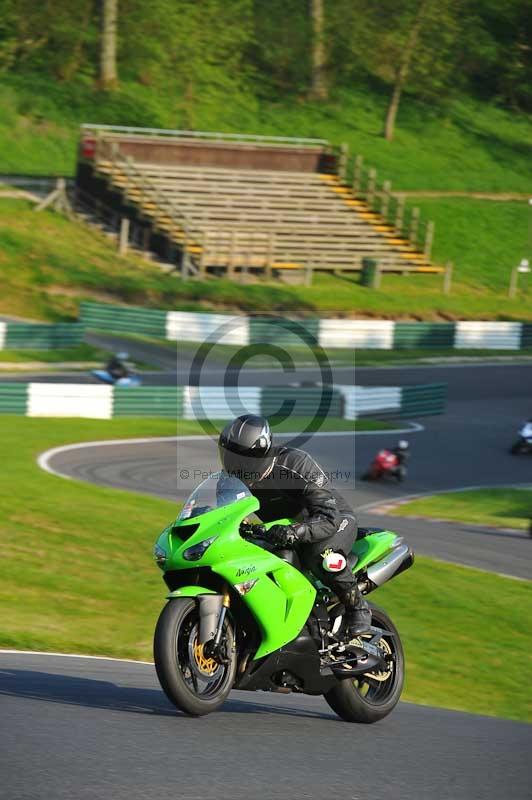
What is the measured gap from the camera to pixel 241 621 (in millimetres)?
7023

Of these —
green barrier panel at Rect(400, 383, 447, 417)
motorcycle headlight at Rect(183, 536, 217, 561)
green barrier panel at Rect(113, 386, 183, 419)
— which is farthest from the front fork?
green barrier panel at Rect(400, 383, 447, 417)

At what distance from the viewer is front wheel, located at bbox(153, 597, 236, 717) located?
6473 millimetres

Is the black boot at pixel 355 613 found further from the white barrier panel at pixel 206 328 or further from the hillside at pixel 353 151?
the hillside at pixel 353 151

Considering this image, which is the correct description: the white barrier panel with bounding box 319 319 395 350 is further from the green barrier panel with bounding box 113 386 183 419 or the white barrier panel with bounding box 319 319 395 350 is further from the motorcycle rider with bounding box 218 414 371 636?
the motorcycle rider with bounding box 218 414 371 636

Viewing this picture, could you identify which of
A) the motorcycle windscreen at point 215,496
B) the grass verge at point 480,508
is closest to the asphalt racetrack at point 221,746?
the motorcycle windscreen at point 215,496

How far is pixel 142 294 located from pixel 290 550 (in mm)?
33074

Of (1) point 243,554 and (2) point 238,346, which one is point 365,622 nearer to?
(1) point 243,554

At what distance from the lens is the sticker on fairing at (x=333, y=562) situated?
290 inches

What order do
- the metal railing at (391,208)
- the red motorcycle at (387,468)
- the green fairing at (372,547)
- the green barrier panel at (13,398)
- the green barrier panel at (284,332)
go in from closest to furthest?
the green fairing at (372,547) → the red motorcycle at (387,468) → the green barrier panel at (13,398) → the green barrier panel at (284,332) → the metal railing at (391,208)

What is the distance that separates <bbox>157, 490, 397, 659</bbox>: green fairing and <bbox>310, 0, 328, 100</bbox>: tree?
55.2 meters

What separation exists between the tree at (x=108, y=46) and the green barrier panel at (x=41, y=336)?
79.9ft

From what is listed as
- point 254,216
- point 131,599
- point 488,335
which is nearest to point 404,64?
point 254,216

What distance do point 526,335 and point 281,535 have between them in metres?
35.0

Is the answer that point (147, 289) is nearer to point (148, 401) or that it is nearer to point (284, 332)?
point (284, 332)
